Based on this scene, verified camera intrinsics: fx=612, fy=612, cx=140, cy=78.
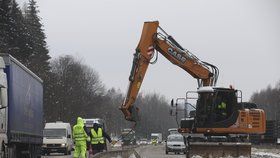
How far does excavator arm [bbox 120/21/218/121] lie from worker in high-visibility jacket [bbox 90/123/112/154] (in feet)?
6.67

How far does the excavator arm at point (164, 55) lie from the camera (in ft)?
85.0

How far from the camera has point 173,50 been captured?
27.0 m

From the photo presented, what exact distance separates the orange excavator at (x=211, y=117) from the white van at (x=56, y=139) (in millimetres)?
18642

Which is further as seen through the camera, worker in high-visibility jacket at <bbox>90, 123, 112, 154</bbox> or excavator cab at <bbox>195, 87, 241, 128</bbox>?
excavator cab at <bbox>195, 87, 241, 128</bbox>

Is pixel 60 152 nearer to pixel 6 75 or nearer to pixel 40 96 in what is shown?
pixel 40 96

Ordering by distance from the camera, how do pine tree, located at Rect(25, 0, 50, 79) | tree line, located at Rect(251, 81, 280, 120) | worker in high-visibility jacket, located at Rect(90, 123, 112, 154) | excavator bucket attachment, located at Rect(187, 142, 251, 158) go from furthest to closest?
1. tree line, located at Rect(251, 81, 280, 120)
2. pine tree, located at Rect(25, 0, 50, 79)
3. worker in high-visibility jacket, located at Rect(90, 123, 112, 154)
4. excavator bucket attachment, located at Rect(187, 142, 251, 158)

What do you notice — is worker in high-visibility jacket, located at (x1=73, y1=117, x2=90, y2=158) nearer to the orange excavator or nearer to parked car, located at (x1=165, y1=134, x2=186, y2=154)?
the orange excavator

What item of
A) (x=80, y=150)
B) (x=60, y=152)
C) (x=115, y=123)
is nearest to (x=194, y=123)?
(x=80, y=150)

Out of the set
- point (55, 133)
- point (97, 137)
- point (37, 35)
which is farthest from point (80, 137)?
point (37, 35)

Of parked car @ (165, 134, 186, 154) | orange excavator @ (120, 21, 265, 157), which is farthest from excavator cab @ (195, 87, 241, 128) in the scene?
parked car @ (165, 134, 186, 154)

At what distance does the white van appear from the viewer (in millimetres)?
43219

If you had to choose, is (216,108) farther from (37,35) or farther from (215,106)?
(37,35)

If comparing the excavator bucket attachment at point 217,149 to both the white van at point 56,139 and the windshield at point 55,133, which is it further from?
the windshield at point 55,133

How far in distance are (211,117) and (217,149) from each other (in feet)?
5.02
